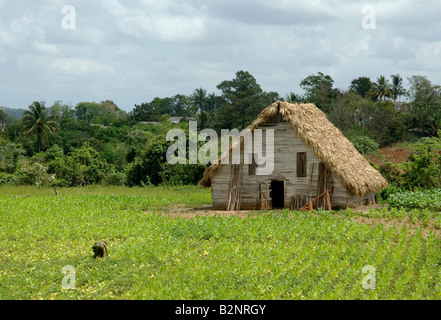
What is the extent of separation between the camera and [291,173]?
2025cm

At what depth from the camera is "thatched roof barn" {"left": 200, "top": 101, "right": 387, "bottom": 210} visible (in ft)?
64.3

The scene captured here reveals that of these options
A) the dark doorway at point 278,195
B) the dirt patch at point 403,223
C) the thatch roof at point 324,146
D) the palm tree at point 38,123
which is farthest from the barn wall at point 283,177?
the palm tree at point 38,123

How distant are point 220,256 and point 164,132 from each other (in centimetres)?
2589

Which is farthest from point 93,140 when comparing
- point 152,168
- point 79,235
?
point 79,235

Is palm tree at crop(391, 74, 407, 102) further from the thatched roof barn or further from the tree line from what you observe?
the thatched roof barn

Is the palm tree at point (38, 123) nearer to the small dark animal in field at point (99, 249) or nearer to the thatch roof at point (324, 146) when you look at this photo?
the thatch roof at point (324, 146)

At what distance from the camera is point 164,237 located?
14.1 meters

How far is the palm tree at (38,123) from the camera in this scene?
4597 cm

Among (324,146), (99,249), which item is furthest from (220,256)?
(324,146)

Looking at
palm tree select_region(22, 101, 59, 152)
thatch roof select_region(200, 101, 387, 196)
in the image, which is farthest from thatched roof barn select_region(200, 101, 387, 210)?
palm tree select_region(22, 101, 59, 152)

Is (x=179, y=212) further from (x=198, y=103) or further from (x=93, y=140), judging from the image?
(x=198, y=103)

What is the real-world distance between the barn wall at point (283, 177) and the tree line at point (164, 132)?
42.9 ft

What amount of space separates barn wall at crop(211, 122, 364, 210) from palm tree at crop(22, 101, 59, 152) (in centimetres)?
2967
